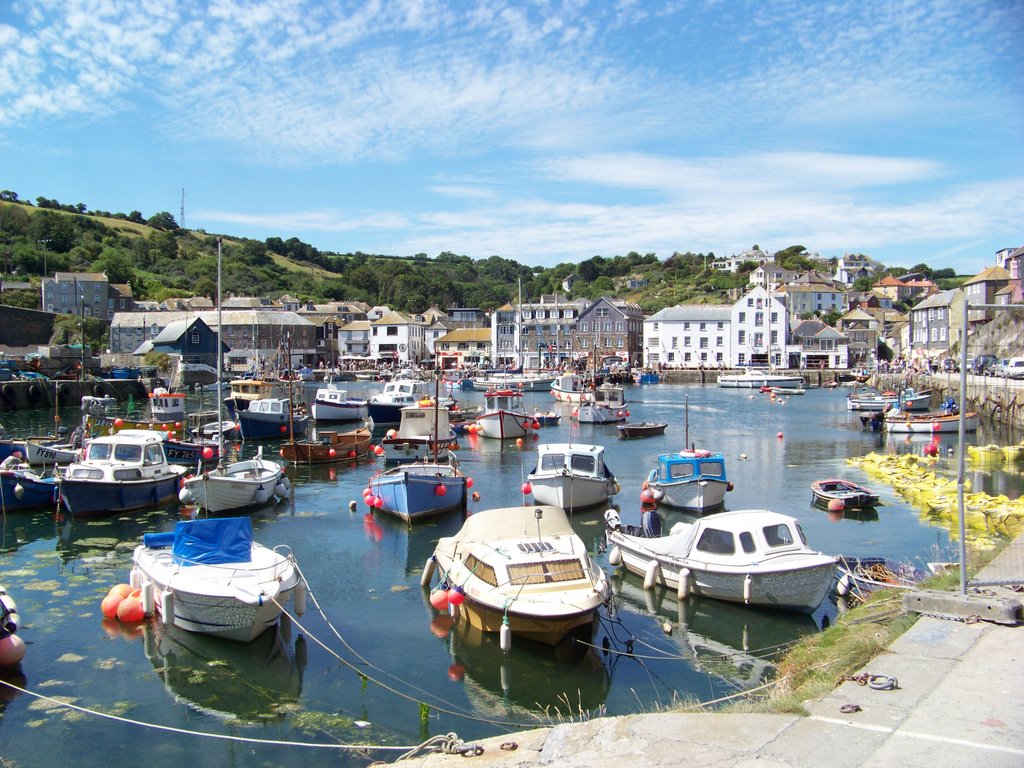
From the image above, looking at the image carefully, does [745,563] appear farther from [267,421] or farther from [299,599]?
[267,421]

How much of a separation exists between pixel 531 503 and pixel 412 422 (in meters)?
11.4

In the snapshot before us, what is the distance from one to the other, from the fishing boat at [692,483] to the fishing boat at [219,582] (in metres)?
15.6

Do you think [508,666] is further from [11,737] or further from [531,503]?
[531,503]

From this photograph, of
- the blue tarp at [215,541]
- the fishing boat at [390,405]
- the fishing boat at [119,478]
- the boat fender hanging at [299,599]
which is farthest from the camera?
the fishing boat at [390,405]

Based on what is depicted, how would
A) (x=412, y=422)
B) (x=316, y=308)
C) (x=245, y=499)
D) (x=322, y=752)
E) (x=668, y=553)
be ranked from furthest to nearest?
1. (x=316, y=308)
2. (x=412, y=422)
3. (x=245, y=499)
4. (x=668, y=553)
5. (x=322, y=752)

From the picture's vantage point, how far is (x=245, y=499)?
1156 inches

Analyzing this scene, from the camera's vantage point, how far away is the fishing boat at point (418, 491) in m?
27.7

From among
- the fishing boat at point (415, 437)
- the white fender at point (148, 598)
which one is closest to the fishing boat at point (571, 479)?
the fishing boat at point (415, 437)

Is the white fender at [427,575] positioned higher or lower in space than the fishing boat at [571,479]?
lower

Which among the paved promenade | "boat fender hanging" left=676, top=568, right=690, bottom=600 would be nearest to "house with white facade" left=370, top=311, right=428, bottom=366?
"boat fender hanging" left=676, top=568, right=690, bottom=600

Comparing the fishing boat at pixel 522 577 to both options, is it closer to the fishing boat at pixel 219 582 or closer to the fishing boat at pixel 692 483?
the fishing boat at pixel 219 582

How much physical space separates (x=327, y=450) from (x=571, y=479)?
16482mm

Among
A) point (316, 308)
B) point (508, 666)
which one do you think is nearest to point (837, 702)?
point (508, 666)

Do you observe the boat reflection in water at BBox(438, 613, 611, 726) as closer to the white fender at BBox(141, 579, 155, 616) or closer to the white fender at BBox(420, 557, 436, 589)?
the white fender at BBox(420, 557, 436, 589)
